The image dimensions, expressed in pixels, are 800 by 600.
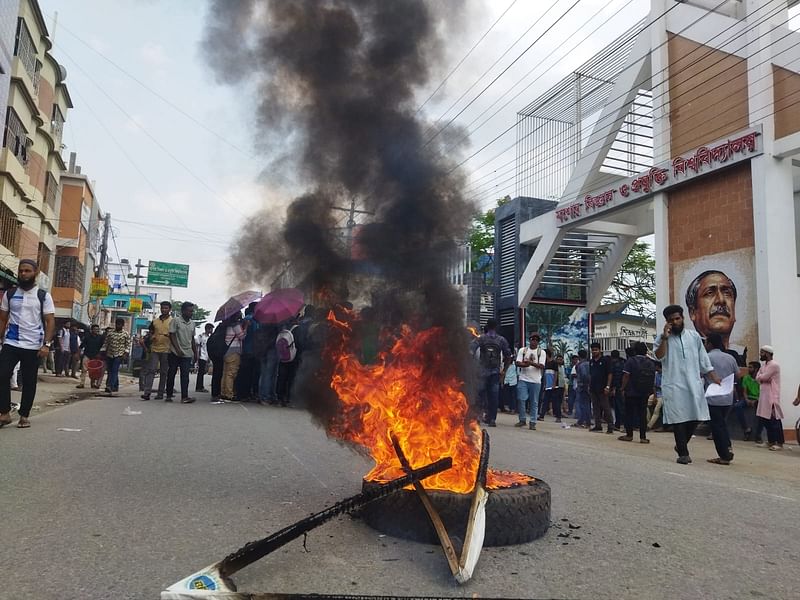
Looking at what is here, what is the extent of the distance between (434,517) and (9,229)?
83.4ft

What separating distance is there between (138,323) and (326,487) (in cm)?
6944

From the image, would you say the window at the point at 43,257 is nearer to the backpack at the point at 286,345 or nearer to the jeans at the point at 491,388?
the backpack at the point at 286,345

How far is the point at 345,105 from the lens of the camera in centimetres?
477

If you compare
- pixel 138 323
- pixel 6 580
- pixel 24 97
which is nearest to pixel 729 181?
pixel 6 580

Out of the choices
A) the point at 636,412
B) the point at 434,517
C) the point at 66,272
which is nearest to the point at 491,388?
the point at 636,412

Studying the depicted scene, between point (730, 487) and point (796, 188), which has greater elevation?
point (796, 188)

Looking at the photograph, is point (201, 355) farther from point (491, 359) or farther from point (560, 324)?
point (560, 324)

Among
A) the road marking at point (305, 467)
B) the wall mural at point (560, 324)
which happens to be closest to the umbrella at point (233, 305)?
the road marking at point (305, 467)

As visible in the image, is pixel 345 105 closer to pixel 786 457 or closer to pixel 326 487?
pixel 326 487

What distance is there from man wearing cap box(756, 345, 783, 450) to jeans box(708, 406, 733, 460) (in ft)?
8.42

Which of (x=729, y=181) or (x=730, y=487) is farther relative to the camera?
(x=729, y=181)

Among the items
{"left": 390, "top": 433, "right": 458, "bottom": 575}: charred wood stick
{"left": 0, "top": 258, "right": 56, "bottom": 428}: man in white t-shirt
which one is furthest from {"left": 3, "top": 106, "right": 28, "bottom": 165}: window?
{"left": 390, "top": 433, "right": 458, "bottom": 575}: charred wood stick

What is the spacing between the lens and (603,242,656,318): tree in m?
30.2

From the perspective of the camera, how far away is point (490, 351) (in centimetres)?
1034
